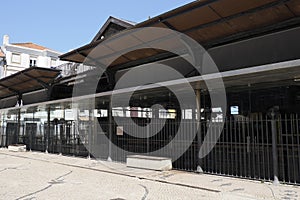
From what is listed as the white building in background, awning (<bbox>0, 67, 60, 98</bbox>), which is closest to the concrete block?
awning (<bbox>0, 67, 60, 98</bbox>)

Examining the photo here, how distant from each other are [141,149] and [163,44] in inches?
195

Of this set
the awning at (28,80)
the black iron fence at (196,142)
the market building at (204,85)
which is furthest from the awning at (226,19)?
the awning at (28,80)

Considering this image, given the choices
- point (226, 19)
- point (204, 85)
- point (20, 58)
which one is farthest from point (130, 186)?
point (20, 58)

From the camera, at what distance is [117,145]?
13562 mm

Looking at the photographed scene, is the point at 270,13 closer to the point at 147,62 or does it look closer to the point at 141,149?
the point at 147,62

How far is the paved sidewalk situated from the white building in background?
109 feet

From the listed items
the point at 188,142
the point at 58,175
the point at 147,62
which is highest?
the point at 147,62

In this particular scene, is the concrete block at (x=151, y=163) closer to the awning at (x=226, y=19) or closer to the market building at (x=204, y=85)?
the market building at (x=204, y=85)

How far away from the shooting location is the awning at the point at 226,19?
25.3ft

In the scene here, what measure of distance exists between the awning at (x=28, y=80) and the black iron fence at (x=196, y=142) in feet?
9.16

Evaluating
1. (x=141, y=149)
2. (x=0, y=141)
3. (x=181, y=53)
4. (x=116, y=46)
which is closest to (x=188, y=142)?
(x=141, y=149)

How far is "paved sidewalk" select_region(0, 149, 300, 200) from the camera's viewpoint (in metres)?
6.66

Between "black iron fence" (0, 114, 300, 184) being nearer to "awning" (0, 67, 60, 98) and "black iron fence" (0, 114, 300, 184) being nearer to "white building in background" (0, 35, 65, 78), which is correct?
"awning" (0, 67, 60, 98)

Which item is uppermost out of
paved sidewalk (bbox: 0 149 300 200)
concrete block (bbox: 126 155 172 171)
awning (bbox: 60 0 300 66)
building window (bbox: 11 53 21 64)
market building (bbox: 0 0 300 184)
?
building window (bbox: 11 53 21 64)
